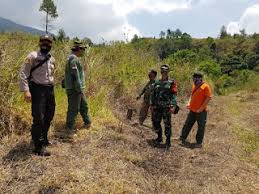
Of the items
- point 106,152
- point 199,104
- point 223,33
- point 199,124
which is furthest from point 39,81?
point 223,33

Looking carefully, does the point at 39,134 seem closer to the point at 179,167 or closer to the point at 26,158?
the point at 26,158

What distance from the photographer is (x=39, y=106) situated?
6172 millimetres

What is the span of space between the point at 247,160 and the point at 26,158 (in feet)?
15.1

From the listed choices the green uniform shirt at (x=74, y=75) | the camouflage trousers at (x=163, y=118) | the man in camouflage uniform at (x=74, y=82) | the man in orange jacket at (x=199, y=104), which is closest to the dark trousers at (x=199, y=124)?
the man in orange jacket at (x=199, y=104)

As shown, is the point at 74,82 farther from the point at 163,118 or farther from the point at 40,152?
the point at 163,118

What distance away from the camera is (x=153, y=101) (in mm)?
8297

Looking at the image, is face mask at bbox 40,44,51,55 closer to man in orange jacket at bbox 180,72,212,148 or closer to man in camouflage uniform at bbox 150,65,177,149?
man in camouflage uniform at bbox 150,65,177,149

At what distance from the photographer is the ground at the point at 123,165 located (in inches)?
221

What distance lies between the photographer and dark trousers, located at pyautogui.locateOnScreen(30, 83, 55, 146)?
20.2 feet

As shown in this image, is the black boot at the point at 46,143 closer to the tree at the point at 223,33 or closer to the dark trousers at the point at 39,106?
the dark trousers at the point at 39,106

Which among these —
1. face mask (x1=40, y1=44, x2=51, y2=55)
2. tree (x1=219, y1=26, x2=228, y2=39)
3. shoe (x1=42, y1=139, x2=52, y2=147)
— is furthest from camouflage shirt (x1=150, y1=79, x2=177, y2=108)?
tree (x1=219, y1=26, x2=228, y2=39)

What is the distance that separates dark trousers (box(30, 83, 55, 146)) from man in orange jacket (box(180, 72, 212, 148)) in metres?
3.64

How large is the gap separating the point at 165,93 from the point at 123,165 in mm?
2048

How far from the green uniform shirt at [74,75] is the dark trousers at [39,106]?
982 millimetres
